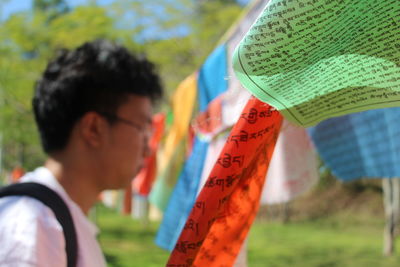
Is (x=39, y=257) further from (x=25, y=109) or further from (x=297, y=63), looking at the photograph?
(x=25, y=109)

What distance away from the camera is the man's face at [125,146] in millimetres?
1053

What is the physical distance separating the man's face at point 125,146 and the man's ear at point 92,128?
21 millimetres

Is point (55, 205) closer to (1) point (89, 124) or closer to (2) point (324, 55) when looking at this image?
(1) point (89, 124)

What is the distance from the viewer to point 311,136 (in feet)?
3.45

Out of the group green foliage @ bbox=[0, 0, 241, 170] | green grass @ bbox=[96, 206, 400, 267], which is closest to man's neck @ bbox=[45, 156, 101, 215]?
green grass @ bbox=[96, 206, 400, 267]

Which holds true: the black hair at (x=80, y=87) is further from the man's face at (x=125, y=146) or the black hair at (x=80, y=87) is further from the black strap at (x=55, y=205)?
the black strap at (x=55, y=205)

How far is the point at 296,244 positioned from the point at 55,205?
197 inches

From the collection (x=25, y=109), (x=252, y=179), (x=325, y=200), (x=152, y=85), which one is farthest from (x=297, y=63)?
(x=325, y=200)

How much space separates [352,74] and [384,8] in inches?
3.0

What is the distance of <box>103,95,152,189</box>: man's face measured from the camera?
105 cm

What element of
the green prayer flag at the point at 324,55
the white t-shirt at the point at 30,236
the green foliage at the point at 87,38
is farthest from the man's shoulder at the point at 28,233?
the green foliage at the point at 87,38

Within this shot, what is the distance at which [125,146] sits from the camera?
1077 mm

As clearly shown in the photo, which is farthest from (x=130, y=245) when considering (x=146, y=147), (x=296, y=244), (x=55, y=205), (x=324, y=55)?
(x=324, y=55)

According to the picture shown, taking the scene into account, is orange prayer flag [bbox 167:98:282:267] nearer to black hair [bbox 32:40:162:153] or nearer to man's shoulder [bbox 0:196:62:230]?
man's shoulder [bbox 0:196:62:230]
